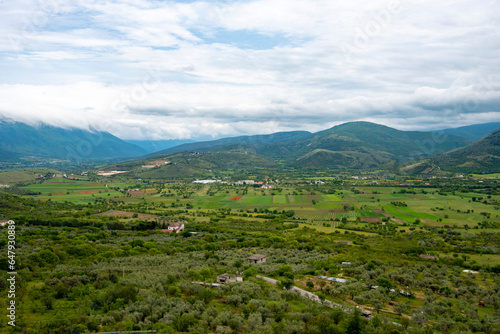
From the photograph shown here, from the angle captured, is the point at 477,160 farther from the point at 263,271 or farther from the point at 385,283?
the point at 263,271

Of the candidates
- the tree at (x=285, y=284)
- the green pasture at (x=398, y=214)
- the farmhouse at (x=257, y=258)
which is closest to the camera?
the tree at (x=285, y=284)

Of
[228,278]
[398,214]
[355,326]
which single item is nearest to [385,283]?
[355,326]

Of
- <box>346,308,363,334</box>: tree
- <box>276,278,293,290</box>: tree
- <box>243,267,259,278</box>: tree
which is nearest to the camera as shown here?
<box>346,308,363,334</box>: tree

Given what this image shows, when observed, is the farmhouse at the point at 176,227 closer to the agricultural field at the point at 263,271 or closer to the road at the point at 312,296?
the agricultural field at the point at 263,271

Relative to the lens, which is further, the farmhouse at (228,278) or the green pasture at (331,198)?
the green pasture at (331,198)

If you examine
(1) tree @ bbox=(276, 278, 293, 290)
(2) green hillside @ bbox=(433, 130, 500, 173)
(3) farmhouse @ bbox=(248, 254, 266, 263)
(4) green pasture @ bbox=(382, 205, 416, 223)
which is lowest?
(4) green pasture @ bbox=(382, 205, 416, 223)

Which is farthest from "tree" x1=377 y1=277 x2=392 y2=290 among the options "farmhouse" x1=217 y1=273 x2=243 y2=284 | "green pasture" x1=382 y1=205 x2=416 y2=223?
"green pasture" x1=382 y1=205 x2=416 y2=223

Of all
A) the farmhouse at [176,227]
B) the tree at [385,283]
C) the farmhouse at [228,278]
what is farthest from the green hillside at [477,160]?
the farmhouse at [228,278]

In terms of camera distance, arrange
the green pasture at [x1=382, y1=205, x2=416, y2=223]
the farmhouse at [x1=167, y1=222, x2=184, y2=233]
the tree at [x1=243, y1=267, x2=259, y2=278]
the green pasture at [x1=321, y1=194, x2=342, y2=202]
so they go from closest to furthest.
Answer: the tree at [x1=243, y1=267, x2=259, y2=278] → the farmhouse at [x1=167, y1=222, x2=184, y2=233] → the green pasture at [x1=382, y1=205, x2=416, y2=223] → the green pasture at [x1=321, y1=194, x2=342, y2=202]

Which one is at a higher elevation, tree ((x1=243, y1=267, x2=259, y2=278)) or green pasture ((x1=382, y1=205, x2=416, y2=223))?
tree ((x1=243, y1=267, x2=259, y2=278))

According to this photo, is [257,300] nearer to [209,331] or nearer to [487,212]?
[209,331]

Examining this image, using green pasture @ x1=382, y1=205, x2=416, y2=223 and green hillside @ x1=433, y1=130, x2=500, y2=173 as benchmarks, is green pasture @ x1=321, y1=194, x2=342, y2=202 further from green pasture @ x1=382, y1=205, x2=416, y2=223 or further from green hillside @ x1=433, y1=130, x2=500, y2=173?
green hillside @ x1=433, y1=130, x2=500, y2=173
